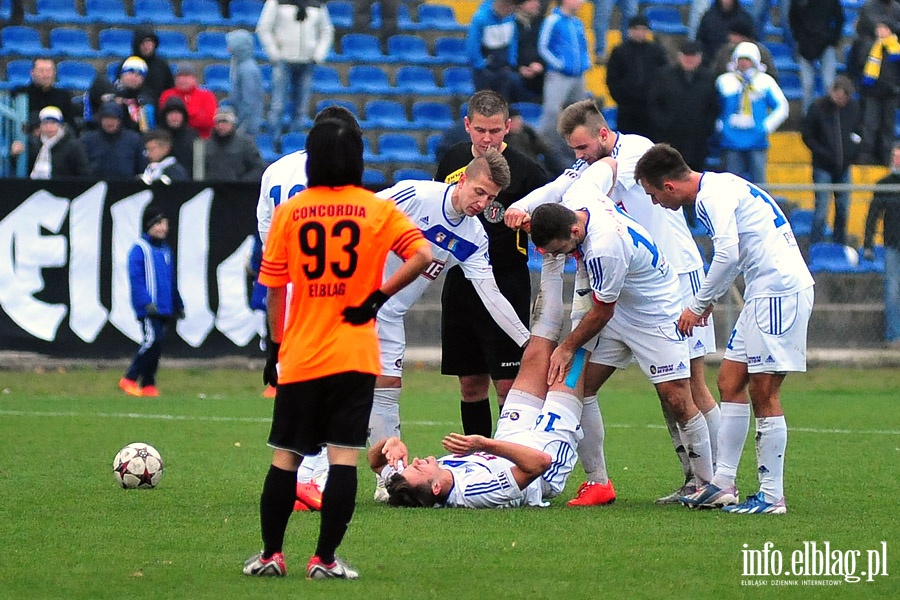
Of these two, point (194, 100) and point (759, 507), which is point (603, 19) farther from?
point (759, 507)

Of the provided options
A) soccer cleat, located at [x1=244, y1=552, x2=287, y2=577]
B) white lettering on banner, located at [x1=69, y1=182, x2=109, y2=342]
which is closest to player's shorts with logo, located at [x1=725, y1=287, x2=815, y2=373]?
soccer cleat, located at [x1=244, y1=552, x2=287, y2=577]

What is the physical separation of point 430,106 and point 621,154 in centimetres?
1236

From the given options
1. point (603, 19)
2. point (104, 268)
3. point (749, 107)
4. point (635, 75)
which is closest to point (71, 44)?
point (104, 268)

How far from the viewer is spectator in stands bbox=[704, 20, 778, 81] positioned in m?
18.9

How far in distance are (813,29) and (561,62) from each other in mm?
4367

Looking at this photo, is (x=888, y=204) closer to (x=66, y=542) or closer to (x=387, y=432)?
(x=387, y=432)

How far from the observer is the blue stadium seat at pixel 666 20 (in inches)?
928

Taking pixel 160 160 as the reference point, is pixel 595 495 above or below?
below

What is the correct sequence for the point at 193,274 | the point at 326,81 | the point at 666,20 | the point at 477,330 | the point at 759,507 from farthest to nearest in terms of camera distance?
the point at 666,20 → the point at 326,81 → the point at 193,274 → the point at 477,330 → the point at 759,507

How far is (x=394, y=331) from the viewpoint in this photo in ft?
29.9

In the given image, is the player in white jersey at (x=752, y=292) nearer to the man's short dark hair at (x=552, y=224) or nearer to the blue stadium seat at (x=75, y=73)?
the man's short dark hair at (x=552, y=224)

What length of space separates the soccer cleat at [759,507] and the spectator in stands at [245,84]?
12265mm

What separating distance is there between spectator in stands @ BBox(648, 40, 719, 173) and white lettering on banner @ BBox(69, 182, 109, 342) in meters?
6.74

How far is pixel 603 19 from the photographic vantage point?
72.6 feet
